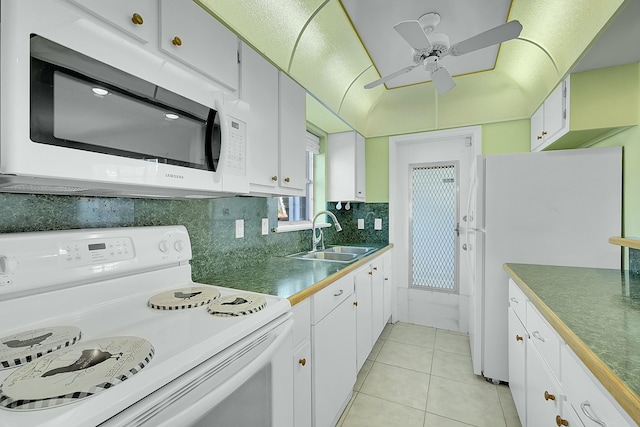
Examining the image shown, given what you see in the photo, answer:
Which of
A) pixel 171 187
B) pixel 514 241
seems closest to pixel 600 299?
pixel 514 241

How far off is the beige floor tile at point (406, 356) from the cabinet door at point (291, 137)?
5.38 feet

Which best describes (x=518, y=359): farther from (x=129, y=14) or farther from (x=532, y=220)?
(x=129, y=14)

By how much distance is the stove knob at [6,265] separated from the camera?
771 millimetres

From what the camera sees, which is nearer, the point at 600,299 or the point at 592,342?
the point at 592,342

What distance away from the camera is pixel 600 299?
3.81 ft

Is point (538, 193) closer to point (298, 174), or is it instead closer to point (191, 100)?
point (298, 174)

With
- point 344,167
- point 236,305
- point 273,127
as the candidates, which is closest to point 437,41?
point 273,127

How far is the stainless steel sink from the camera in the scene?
2.33 metres

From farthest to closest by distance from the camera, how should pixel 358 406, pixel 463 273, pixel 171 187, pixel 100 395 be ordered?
pixel 463 273 → pixel 358 406 → pixel 171 187 → pixel 100 395

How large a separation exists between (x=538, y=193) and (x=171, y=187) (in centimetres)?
219

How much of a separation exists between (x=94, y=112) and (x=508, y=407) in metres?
2.60

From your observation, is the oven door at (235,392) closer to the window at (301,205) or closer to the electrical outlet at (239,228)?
the electrical outlet at (239,228)

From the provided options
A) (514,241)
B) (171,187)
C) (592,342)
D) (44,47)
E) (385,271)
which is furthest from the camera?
(385,271)

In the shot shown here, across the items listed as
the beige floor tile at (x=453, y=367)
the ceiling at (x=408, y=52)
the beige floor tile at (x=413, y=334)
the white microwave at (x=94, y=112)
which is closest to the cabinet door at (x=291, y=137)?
the ceiling at (x=408, y=52)
